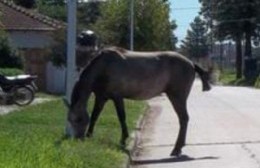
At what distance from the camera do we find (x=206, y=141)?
1861cm

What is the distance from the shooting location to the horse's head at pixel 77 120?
15245 millimetres

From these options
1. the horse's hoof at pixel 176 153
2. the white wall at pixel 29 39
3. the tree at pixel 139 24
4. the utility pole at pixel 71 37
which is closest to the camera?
the horse's hoof at pixel 176 153

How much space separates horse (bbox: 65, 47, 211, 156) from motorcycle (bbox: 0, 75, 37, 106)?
46.2 ft

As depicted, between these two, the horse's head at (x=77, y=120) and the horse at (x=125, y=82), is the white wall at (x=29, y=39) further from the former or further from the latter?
the horse's head at (x=77, y=120)

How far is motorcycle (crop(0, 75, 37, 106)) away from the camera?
30108 mm

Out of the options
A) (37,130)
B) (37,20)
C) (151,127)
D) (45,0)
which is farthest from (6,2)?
(45,0)

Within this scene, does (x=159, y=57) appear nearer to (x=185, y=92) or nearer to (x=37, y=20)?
(x=185, y=92)

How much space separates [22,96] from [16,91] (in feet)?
1.28

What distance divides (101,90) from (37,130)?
2512 millimetres

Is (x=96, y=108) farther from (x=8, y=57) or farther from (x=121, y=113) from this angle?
(x=8, y=57)

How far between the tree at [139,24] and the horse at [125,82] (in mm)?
37434

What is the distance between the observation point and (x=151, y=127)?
75.7 ft

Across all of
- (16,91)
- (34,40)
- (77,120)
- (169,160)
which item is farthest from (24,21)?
(169,160)

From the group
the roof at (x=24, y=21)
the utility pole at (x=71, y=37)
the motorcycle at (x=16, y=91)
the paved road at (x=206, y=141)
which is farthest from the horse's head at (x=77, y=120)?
the roof at (x=24, y=21)
